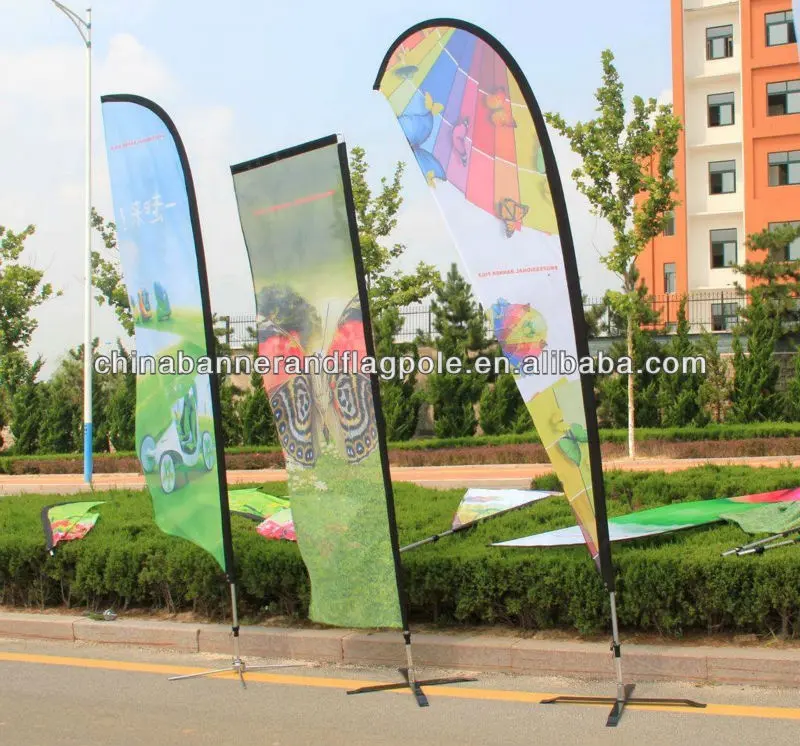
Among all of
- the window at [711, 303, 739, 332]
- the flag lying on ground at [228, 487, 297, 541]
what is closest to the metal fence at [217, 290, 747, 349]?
the window at [711, 303, 739, 332]

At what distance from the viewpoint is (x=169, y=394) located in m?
6.17

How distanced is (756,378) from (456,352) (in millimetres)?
7496

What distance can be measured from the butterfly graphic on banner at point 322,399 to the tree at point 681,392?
737 inches

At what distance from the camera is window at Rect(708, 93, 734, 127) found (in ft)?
122

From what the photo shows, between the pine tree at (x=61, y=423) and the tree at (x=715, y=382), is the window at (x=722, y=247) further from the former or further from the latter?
the pine tree at (x=61, y=423)

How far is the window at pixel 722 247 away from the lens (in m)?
37.3

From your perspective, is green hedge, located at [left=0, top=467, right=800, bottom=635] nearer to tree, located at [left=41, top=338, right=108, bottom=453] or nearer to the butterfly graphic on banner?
the butterfly graphic on banner

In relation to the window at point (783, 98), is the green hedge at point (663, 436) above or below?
below

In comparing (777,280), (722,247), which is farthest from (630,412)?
(722,247)

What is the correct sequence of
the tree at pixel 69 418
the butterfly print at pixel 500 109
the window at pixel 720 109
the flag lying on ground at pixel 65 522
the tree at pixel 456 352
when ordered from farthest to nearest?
the window at pixel 720 109 → the tree at pixel 69 418 → the tree at pixel 456 352 → the flag lying on ground at pixel 65 522 → the butterfly print at pixel 500 109

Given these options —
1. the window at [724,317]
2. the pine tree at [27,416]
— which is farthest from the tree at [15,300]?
the window at [724,317]

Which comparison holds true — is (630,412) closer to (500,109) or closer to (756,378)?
(756,378)

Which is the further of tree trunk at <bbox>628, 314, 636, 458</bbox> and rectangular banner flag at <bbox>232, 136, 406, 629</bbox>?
tree trunk at <bbox>628, 314, 636, 458</bbox>

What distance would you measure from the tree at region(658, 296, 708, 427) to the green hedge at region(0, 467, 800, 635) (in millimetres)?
14273
